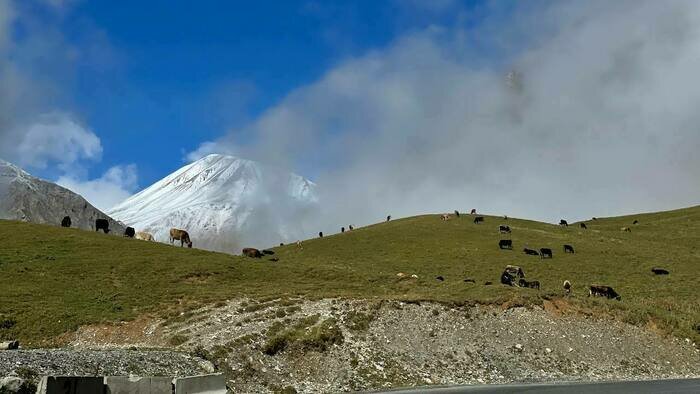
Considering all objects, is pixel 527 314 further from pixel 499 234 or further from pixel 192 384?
pixel 499 234

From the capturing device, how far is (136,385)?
66.7ft

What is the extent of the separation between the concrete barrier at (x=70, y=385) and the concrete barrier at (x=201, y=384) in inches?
115

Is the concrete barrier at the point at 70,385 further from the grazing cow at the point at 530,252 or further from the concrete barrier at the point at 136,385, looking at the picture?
the grazing cow at the point at 530,252

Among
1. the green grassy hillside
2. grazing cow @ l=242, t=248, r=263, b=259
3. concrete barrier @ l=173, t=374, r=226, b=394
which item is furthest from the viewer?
grazing cow @ l=242, t=248, r=263, b=259

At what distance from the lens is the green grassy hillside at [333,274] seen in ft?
148

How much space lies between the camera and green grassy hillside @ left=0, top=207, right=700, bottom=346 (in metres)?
45.1

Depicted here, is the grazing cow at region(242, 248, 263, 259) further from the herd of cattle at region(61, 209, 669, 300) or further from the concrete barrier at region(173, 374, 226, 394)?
the concrete barrier at region(173, 374, 226, 394)

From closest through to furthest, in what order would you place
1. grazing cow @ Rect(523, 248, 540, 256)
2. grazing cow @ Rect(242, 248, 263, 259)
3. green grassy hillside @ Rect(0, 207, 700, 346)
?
1. green grassy hillside @ Rect(0, 207, 700, 346)
2. grazing cow @ Rect(523, 248, 540, 256)
3. grazing cow @ Rect(242, 248, 263, 259)

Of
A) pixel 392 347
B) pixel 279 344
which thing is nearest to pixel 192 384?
pixel 279 344

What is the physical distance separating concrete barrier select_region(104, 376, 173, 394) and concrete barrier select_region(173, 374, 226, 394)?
32 centimetres

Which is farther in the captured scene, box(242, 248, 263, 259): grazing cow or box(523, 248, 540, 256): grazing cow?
box(242, 248, 263, 259): grazing cow

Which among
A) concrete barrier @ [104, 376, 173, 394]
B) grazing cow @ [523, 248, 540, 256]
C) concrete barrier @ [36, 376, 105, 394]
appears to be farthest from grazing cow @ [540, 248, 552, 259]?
concrete barrier @ [36, 376, 105, 394]

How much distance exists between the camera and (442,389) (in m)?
31.6

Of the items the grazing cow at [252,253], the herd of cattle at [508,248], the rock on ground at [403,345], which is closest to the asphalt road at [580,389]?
the rock on ground at [403,345]
